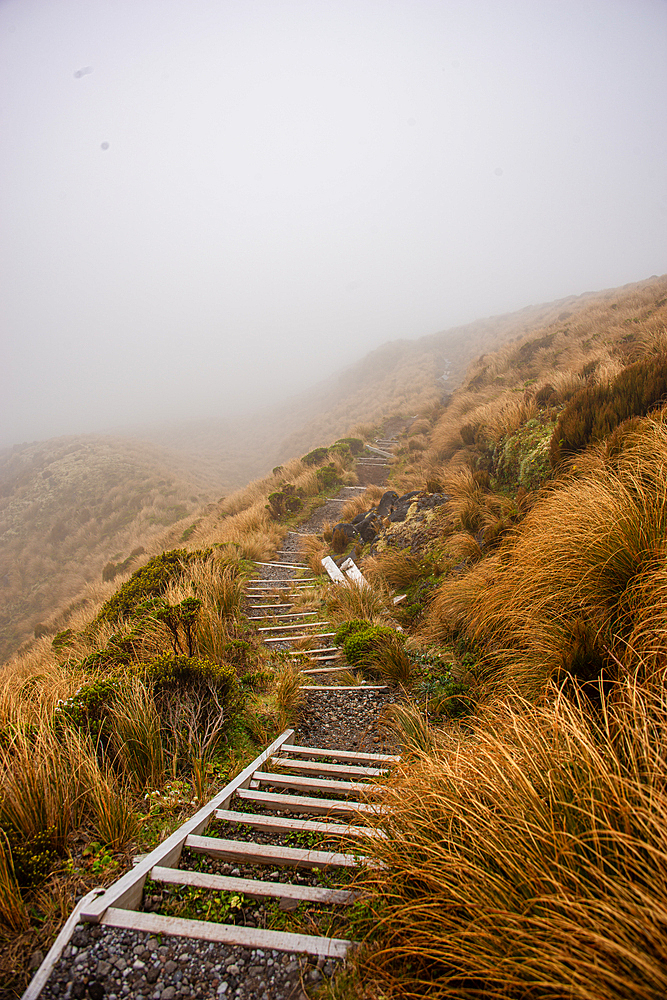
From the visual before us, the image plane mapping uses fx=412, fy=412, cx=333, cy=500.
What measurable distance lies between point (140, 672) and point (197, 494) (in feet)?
86.5

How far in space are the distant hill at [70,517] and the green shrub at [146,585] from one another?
480 inches

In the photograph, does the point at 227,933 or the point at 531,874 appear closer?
the point at 531,874

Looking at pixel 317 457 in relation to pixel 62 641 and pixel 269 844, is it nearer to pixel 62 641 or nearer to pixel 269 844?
pixel 62 641

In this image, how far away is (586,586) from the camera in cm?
329

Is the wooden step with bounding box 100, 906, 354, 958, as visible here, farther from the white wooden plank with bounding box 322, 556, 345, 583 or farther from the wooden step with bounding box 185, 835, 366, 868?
the white wooden plank with bounding box 322, 556, 345, 583

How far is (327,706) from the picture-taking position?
458 centimetres

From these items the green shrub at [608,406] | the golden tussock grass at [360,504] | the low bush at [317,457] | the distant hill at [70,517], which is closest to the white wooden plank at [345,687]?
the green shrub at [608,406]

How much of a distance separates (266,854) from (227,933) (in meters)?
0.47

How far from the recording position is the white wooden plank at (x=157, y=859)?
196 cm

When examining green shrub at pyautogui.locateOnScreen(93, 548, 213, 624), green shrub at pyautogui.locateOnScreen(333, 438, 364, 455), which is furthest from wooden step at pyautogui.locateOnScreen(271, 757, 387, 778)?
green shrub at pyautogui.locateOnScreen(333, 438, 364, 455)

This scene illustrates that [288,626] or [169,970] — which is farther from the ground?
[169,970]

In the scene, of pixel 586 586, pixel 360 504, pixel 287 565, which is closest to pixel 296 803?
pixel 586 586

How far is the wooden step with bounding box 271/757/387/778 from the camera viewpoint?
329 cm

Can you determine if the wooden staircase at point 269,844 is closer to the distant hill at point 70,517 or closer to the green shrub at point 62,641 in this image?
the green shrub at point 62,641
